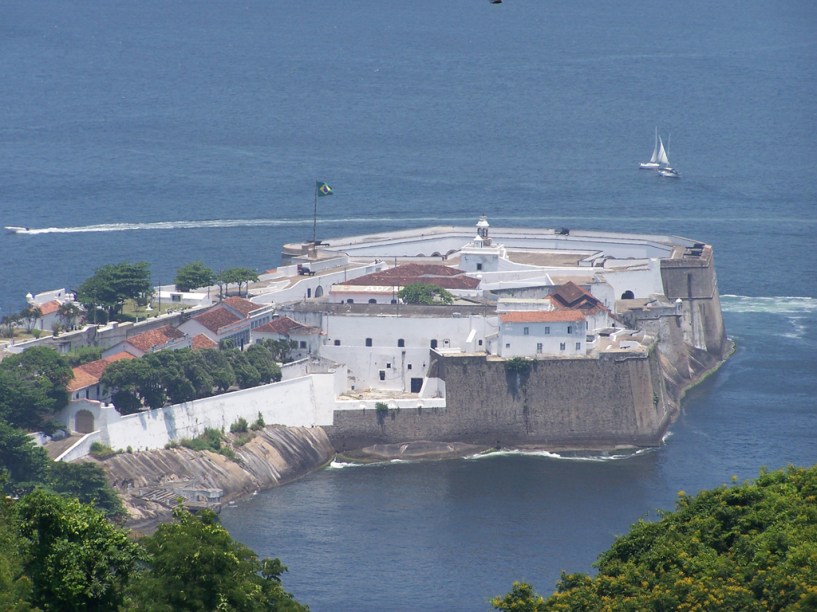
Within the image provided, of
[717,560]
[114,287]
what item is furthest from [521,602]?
[114,287]

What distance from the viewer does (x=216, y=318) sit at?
78.2 metres

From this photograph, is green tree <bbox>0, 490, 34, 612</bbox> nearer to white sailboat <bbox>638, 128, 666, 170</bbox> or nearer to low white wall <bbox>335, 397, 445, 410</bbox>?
low white wall <bbox>335, 397, 445, 410</bbox>

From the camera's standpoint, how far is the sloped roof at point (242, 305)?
3135 inches

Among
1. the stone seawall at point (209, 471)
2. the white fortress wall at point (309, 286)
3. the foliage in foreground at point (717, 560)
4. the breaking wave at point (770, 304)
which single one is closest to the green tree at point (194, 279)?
the white fortress wall at point (309, 286)

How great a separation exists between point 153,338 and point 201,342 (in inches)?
91.7

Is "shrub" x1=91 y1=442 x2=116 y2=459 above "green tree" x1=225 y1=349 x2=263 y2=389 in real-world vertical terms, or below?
below

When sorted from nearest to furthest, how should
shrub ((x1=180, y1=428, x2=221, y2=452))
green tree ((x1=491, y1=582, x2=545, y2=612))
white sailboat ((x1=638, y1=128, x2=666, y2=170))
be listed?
green tree ((x1=491, y1=582, x2=545, y2=612)) < shrub ((x1=180, y1=428, x2=221, y2=452)) < white sailboat ((x1=638, y1=128, x2=666, y2=170))

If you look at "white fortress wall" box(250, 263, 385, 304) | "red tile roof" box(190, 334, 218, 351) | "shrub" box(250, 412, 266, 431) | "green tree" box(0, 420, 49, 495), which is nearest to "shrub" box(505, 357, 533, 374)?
"shrub" box(250, 412, 266, 431)

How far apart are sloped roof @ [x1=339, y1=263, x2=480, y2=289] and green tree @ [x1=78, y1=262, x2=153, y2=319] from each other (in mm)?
9622

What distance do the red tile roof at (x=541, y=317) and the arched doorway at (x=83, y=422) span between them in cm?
1707

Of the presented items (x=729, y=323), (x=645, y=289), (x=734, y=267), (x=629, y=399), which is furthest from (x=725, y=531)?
(x=734, y=267)

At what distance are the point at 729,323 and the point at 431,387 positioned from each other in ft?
81.5

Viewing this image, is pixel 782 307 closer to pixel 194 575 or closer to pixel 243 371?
pixel 243 371

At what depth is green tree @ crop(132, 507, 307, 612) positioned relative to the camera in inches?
1495
